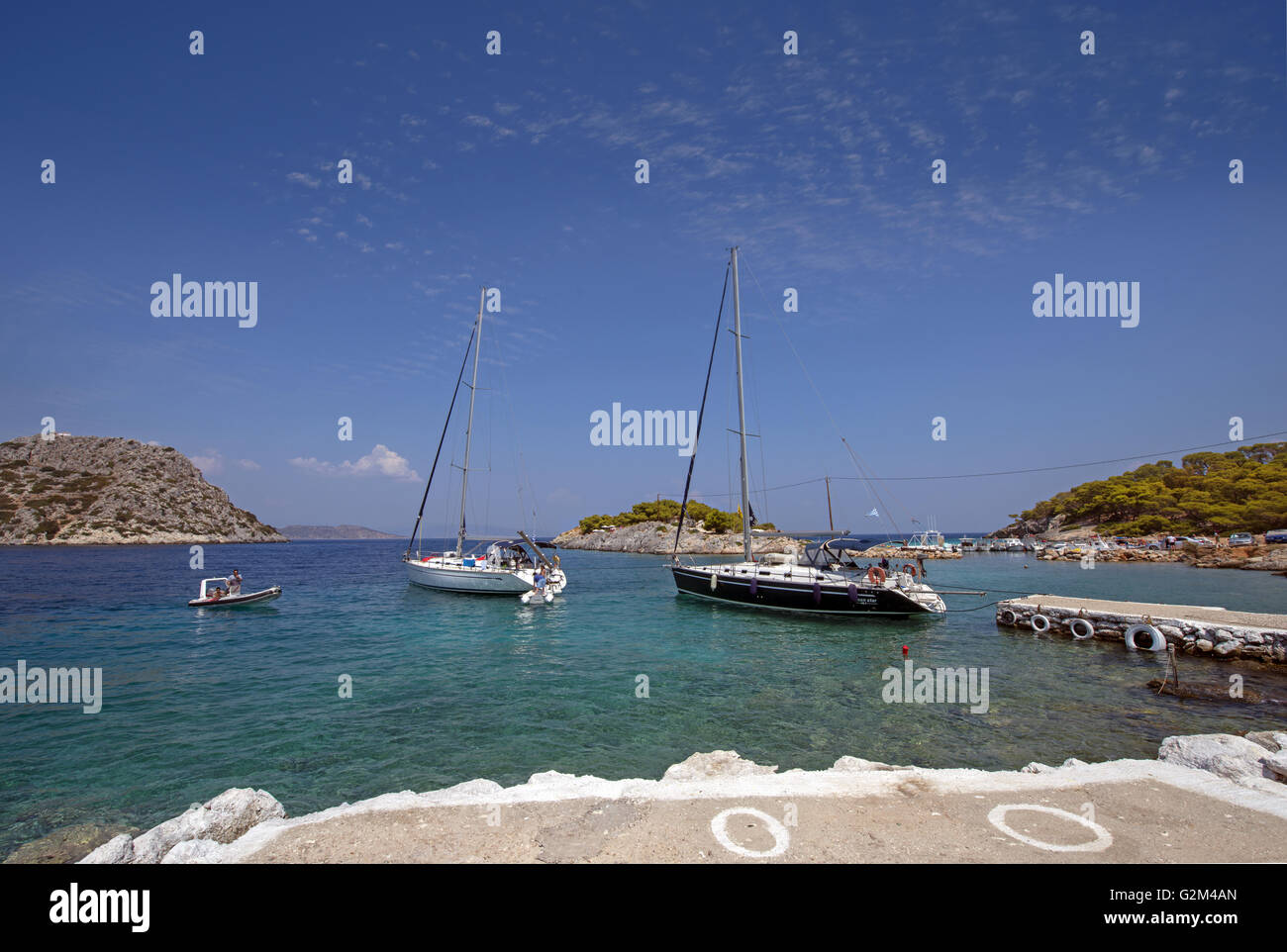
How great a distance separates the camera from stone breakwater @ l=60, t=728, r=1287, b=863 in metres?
5.69

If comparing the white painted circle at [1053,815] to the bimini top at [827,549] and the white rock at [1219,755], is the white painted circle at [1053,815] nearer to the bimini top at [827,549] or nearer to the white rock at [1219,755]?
the white rock at [1219,755]

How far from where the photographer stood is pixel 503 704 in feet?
48.3

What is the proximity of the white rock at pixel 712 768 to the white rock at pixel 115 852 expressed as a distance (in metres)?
6.40

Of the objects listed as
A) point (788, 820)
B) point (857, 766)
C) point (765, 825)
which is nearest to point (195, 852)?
point (765, 825)

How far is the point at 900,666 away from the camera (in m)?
18.9

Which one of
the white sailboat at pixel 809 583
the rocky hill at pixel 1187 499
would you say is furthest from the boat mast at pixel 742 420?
the rocky hill at pixel 1187 499

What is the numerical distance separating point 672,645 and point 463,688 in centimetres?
901

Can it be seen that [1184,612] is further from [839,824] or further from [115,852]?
[115,852]

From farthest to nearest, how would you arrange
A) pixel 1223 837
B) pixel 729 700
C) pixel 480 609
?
1. pixel 480 609
2. pixel 729 700
3. pixel 1223 837

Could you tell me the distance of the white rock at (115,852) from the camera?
6012 mm

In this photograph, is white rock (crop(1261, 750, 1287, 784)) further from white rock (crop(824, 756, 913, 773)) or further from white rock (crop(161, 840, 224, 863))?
white rock (crop(161, 840, 224, 863))

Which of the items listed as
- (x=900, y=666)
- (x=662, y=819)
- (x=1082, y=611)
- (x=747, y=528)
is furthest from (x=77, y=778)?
(x=1082, y=611)

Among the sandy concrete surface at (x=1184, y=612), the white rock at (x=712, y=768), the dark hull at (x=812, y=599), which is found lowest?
the dark hull at (x=812, y=599)
